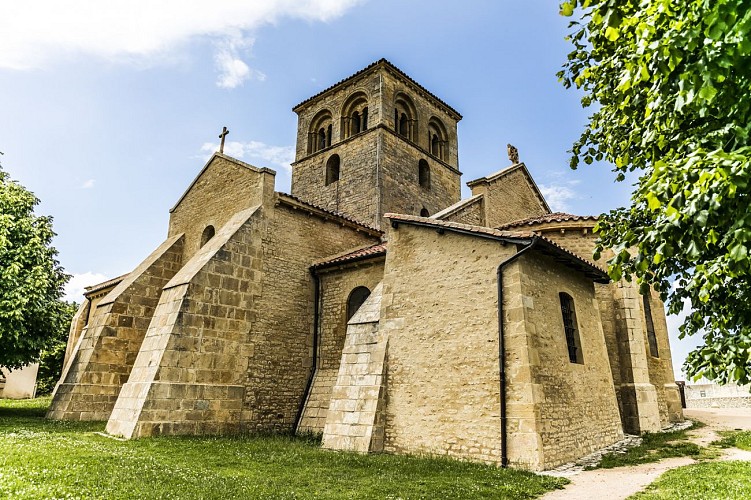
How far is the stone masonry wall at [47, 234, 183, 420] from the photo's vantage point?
1404 cm

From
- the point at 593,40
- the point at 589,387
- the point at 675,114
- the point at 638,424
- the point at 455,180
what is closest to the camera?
the point at 675,114

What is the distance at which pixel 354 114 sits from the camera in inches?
1003

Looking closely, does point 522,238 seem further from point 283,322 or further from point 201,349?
point 201,349

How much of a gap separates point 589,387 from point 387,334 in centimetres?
490

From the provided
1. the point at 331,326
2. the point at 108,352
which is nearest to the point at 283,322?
the point at 331,326

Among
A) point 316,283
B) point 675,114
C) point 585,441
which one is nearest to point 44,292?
point 316,283

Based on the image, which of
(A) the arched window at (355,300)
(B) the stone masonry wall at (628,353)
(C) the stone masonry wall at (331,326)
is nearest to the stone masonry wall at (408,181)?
(C) the stone masonry wall at (331,326)

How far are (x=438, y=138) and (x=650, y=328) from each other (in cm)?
1568

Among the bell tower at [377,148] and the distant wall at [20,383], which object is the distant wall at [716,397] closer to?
the bell tower at [377,148]

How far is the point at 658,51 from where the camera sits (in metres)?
3.95

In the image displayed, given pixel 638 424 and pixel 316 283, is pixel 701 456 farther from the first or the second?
pixel 316 283

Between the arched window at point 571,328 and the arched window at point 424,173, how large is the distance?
13843mm

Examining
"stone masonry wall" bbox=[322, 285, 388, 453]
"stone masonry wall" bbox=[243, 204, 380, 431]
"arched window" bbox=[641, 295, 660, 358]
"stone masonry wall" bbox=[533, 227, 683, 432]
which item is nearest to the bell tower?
"stone masonry wall" bbox=[243, 204, 380, 431]

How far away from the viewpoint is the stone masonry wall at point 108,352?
46.1ft
